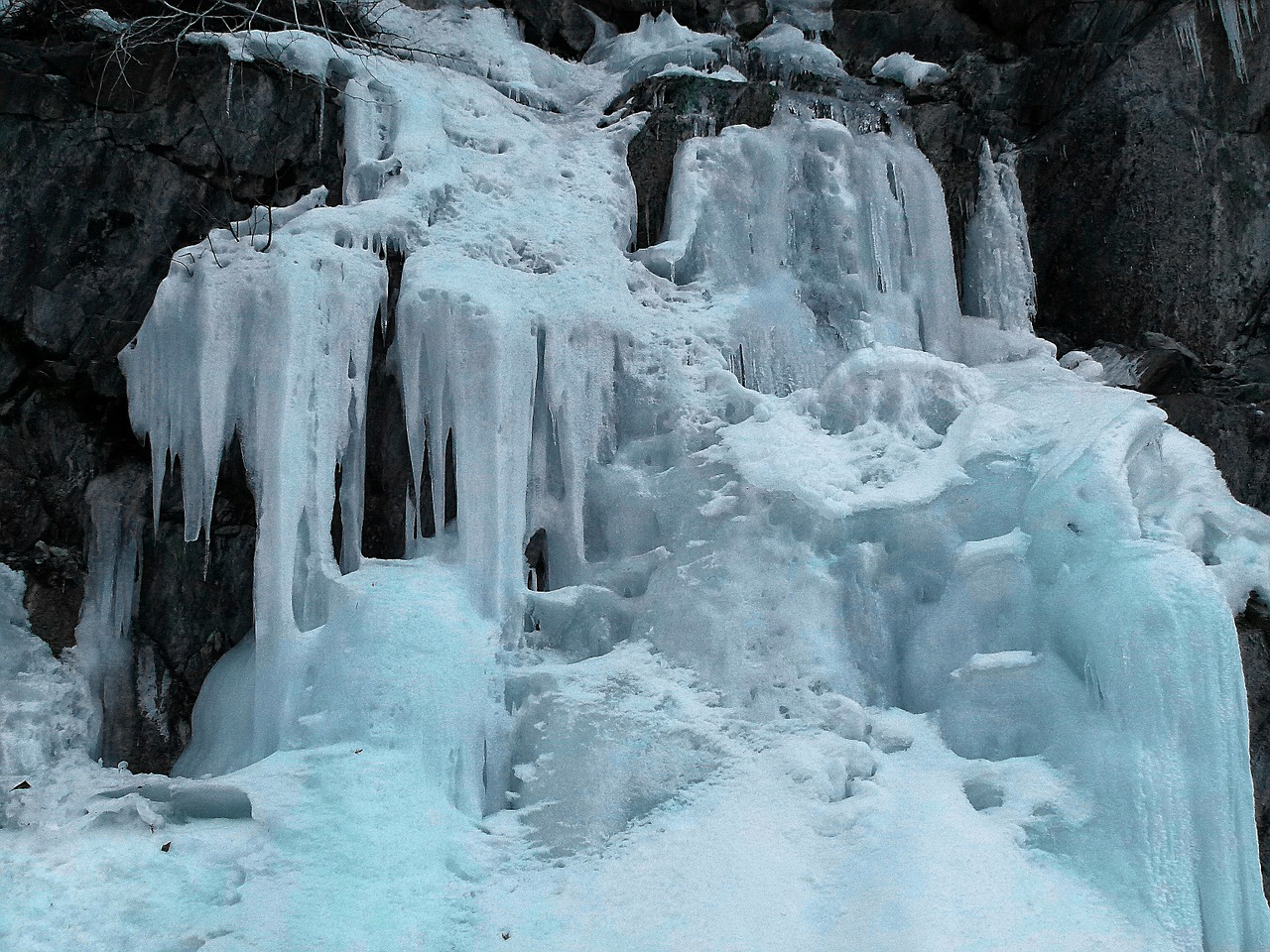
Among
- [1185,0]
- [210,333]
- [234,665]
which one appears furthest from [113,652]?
[1185,0]

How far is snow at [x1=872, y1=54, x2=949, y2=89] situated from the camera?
409 inches

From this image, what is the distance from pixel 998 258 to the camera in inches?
381

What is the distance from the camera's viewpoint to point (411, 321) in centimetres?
723

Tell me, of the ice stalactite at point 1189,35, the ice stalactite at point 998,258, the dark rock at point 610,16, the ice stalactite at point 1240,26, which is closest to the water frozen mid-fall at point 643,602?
the ice stalactite at point 998,258

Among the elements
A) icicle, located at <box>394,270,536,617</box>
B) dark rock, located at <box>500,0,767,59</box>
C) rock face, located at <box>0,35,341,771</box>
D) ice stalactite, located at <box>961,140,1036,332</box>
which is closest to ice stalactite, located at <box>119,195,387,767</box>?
icicle, located at <box>394,270,536,617</box>

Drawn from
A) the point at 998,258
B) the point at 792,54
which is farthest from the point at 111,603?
the point at 792,54

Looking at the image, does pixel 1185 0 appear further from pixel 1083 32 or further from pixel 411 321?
pixel 411 321

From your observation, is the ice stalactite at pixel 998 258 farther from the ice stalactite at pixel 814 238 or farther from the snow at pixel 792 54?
the snow at pixel 792 54

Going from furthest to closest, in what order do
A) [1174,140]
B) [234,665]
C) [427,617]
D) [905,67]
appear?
1. [905,67]
2. [1174,140]
3. [234,665]
4. [427,617]

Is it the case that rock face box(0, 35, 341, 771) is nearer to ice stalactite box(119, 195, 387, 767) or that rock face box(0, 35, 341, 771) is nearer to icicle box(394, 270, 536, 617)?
ice stalactite box(119, 195, 387, 767)

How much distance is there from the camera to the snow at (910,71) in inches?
409

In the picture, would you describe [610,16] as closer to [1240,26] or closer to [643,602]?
[1240,26]

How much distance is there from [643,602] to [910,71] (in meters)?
6.17

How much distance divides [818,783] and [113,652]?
453 centimetres
